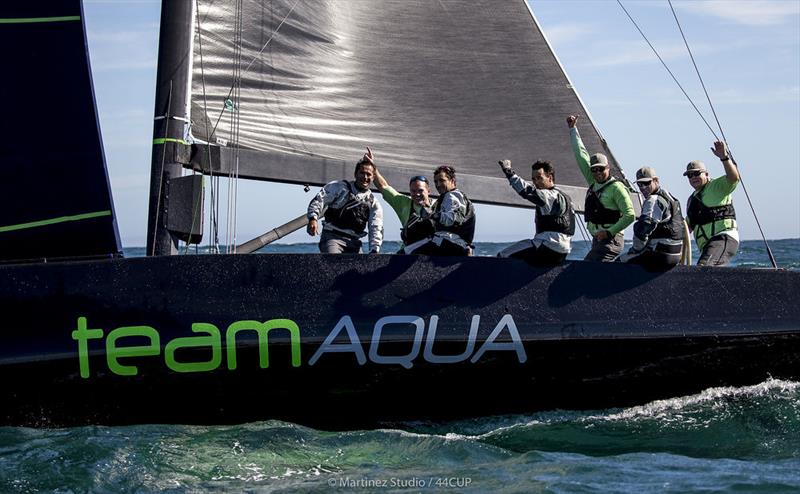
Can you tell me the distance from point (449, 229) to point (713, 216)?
6.65 ft

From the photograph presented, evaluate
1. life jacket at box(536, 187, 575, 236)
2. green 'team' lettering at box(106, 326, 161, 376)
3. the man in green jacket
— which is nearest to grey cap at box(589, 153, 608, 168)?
the man in green jacket

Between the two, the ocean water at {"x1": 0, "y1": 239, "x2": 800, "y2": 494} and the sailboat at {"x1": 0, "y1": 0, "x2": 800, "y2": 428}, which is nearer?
the ocean water at {"x1": 0, "y1": 239, "x2": 800, "y2": 494}

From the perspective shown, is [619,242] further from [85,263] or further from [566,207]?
[85,263]

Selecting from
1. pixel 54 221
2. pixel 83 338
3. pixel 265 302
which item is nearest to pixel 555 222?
pixel 265 302

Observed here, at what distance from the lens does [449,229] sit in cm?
666

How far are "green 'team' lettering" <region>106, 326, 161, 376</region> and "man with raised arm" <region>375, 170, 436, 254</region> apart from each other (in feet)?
5.07

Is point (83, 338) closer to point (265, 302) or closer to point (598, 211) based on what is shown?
point (265, 302)

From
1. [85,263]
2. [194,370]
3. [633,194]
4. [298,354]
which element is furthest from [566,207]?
[85,263]

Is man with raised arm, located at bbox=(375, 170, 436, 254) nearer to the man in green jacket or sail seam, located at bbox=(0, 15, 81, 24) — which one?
the man in green jacket

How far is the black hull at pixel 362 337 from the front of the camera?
6164mm

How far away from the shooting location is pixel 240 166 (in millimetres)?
7367

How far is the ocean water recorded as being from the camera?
5273 millimetres

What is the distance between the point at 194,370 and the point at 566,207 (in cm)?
233

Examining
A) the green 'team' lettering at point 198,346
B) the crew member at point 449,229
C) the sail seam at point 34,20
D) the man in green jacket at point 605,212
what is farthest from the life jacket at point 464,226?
the sail seam at point 34,20
